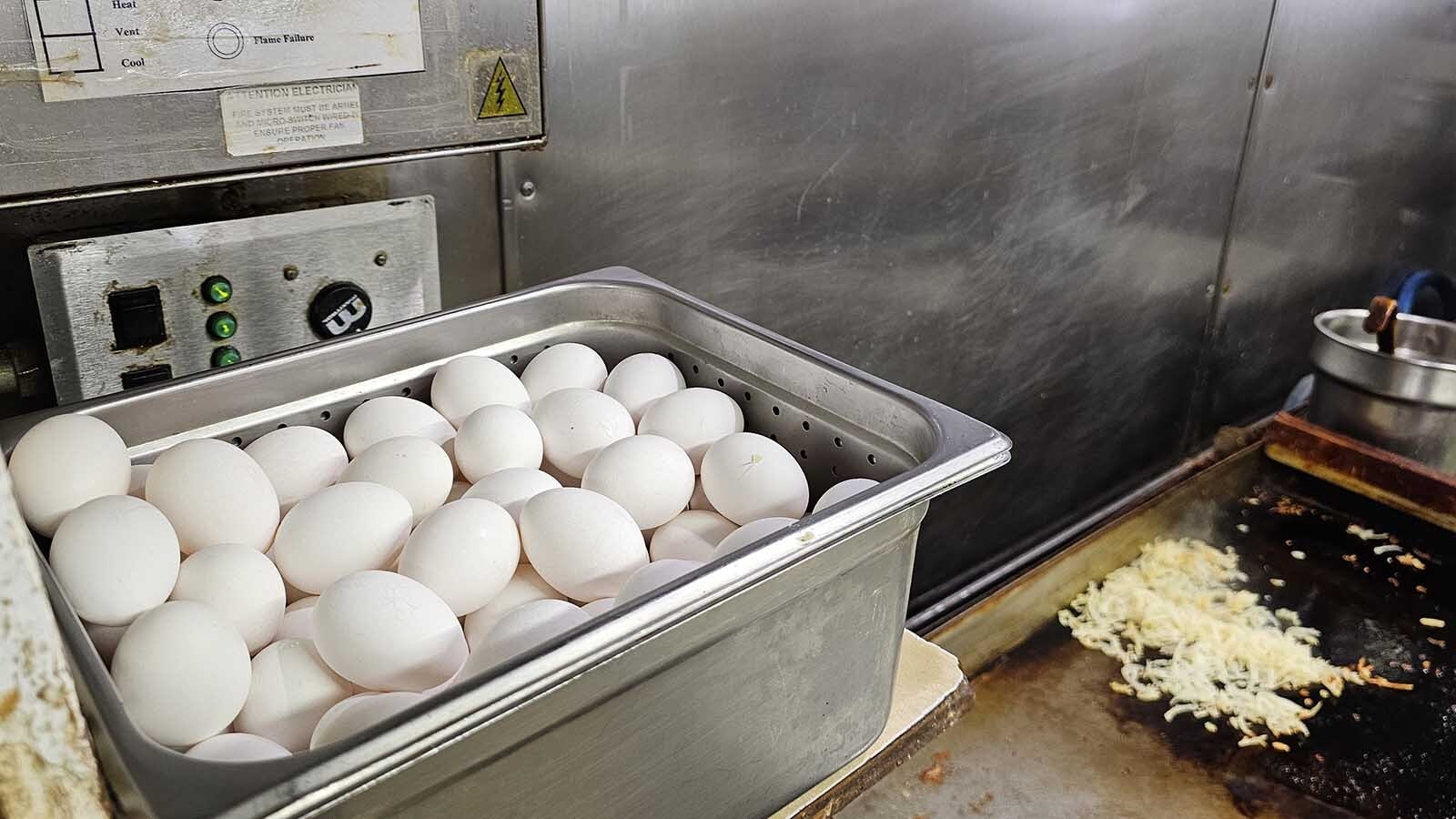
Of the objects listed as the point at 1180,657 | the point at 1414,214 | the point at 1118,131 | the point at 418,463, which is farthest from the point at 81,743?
the point at 1414,214

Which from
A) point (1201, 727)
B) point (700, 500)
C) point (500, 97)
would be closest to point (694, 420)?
point (700, 500)

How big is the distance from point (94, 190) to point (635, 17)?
865 millimetres

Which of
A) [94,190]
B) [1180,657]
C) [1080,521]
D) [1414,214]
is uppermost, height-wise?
[94,190]

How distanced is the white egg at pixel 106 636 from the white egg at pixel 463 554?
221mm

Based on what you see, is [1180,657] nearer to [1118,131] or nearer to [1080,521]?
[1080,521]

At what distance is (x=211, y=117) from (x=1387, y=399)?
8.18 feet

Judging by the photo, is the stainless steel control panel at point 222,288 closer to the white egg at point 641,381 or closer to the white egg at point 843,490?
the white egg at point 641,381

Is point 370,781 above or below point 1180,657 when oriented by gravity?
above

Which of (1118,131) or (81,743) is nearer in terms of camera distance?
(81,743)

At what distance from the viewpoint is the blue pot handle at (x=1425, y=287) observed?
10.6ft

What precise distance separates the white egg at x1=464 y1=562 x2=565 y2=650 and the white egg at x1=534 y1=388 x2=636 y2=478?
0.54ft

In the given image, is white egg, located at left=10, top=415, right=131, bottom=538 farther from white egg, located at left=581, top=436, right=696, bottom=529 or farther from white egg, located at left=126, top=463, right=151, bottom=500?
white egg, located at left=581, top=436, right=696, bottom=529

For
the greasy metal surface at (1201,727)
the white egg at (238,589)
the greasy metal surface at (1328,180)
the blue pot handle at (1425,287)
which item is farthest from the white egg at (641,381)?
the blue pot handle at (1425,287)

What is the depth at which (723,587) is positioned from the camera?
775 millimetres
